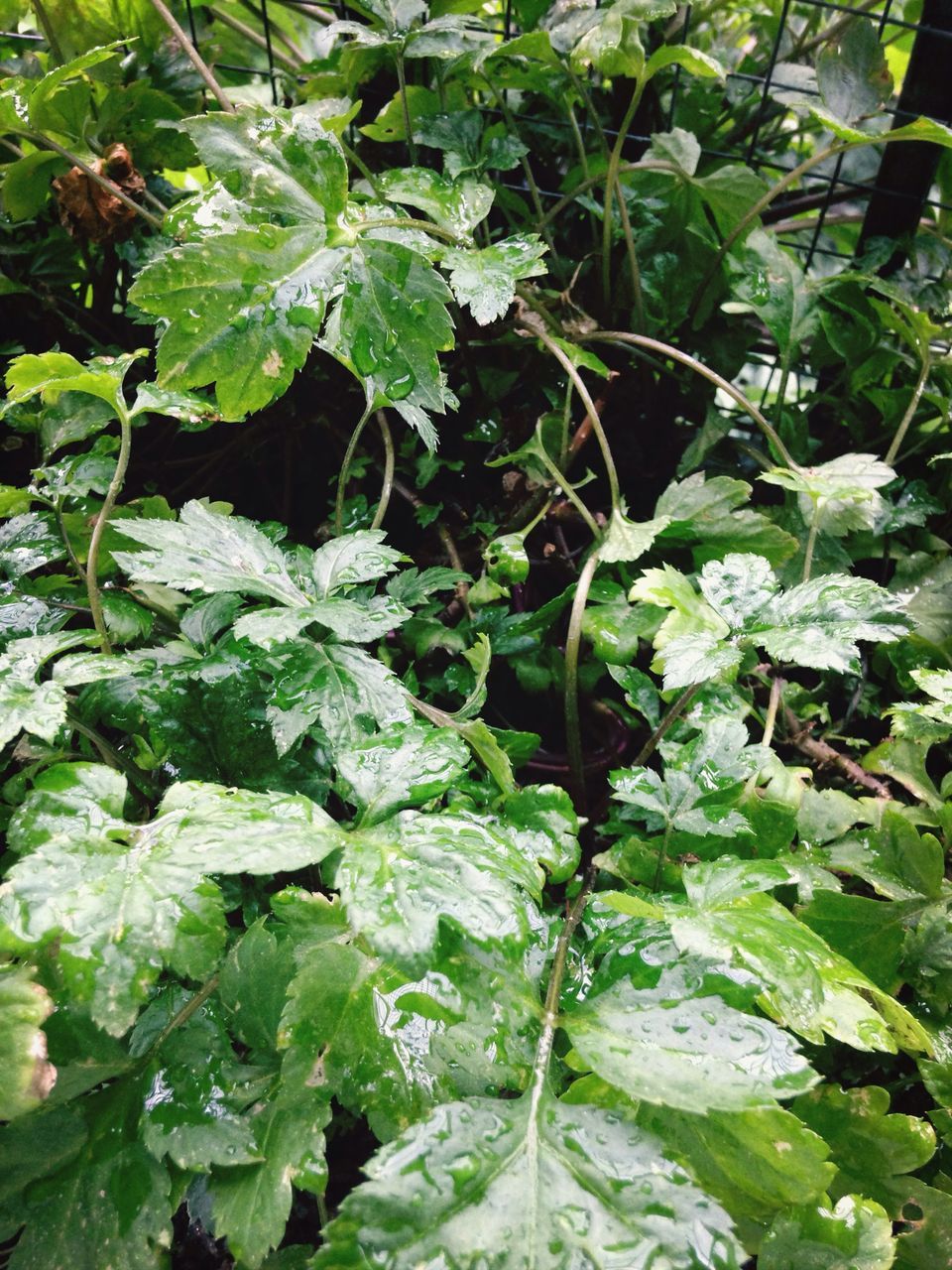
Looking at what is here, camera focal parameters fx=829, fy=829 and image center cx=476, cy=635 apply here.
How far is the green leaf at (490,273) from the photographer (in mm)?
844

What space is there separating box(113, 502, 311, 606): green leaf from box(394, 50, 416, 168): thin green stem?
63 cm

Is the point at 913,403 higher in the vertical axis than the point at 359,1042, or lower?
higher

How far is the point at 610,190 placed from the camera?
106cm

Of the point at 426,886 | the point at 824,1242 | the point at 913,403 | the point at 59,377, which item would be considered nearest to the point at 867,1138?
the point at 824,1242

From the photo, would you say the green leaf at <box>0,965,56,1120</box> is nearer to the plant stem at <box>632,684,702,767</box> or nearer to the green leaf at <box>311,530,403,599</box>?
the green leaf at <box>311,530,403,599</box>

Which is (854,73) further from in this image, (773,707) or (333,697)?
(333,697)

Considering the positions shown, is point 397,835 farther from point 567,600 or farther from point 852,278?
point 852,278

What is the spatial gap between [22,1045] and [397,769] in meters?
0.29

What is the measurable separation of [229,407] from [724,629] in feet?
1.67

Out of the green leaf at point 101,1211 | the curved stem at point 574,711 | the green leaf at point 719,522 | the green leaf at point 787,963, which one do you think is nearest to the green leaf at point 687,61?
the green leaf at point 719,522

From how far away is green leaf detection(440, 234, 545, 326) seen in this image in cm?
84

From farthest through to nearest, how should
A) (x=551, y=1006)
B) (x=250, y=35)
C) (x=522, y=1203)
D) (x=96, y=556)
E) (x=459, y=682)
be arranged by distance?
(x=250, y=35), (x=459, y=682), (x=96, y=556), (x=551, y=1006), (x=522, y=1203)

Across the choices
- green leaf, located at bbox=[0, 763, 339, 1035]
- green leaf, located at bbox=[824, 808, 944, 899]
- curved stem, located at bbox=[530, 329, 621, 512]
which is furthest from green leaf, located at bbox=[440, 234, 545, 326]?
green leaf, located at bbox=[824, 808, 944, 899]

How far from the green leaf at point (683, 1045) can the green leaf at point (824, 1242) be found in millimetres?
173
